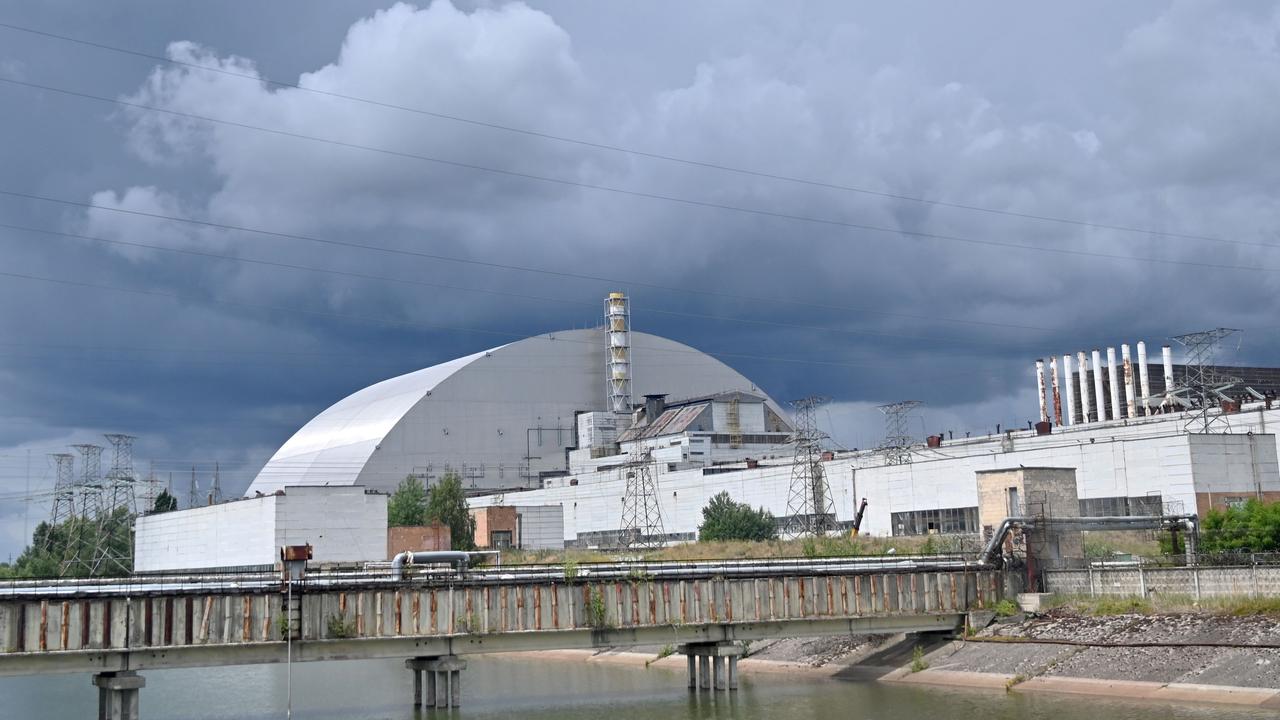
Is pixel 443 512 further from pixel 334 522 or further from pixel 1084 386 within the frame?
pixel 1084 386

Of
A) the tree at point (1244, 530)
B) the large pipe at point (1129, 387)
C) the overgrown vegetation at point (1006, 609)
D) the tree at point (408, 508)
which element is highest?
the large pipe at point (1129, 387)

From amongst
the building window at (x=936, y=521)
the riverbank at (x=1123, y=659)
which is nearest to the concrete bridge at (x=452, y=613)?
the riverbank at (x=1123, y=659)

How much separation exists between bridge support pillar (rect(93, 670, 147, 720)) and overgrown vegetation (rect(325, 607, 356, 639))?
5.51 meters

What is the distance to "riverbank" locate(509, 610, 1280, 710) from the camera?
127 ft

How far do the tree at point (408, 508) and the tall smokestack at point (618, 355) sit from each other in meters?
35.0

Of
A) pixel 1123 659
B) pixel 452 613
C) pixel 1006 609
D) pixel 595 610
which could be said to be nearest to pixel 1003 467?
pixel 1006 609

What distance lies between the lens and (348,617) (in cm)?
4059

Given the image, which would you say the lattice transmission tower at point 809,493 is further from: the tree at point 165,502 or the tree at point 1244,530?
the tree at point 165,502

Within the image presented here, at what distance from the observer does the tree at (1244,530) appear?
5469 cm

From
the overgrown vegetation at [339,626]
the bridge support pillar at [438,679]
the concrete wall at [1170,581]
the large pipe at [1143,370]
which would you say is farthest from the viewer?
the large pipe at [1143,370]

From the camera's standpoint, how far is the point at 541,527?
393 feet

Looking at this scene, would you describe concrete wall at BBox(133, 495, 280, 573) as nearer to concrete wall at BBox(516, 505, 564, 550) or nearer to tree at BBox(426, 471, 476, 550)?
tree at BBox(426, 471, 476, 550)

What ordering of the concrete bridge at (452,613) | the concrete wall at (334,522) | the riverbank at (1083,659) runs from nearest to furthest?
the concrete bridge at (452,613), the riverbank at (1083,659), the concrete wall at (334,522)

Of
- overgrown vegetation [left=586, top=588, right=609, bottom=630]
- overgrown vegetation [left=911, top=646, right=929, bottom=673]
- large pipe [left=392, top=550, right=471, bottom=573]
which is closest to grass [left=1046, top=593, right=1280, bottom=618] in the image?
overgrown vegetation [left=911, top=646, right=929, bottom=673]
